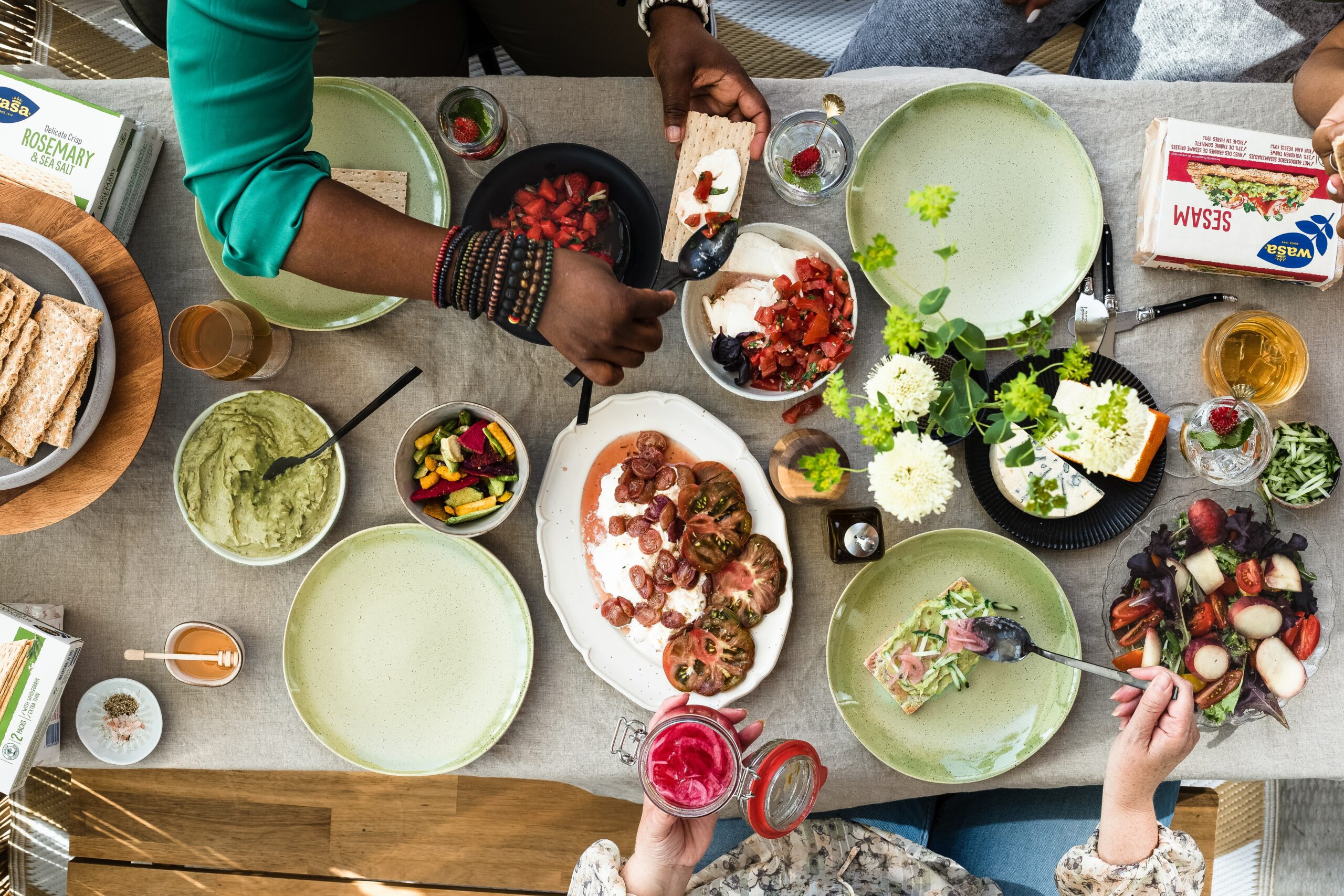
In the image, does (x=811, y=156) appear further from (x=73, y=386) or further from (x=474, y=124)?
(x=73, y=386)

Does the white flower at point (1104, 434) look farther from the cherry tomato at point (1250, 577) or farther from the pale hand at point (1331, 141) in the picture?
the pale hand at point (1331, 141)

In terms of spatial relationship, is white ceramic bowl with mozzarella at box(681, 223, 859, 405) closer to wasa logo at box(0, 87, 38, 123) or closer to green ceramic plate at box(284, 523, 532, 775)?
green ceramic plate at box(284, 523, 532, 775)

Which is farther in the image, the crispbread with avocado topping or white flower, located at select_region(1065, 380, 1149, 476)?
the crispbread with avocado topping

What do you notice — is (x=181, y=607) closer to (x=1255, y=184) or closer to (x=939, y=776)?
(x=939, y=776)

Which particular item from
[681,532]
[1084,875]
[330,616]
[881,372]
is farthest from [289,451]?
[1084,875]

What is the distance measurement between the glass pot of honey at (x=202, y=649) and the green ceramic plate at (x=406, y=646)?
0.11m

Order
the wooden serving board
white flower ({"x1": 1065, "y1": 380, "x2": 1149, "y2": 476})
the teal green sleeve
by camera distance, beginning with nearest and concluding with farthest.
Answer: white flower ({"x1": 1065, "y1": 380, "x2": 1149, "y2": 476})
the teal green sleeve
the wooden serving board

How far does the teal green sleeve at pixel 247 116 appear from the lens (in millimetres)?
1097

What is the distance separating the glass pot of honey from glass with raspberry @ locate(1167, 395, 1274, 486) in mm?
1734

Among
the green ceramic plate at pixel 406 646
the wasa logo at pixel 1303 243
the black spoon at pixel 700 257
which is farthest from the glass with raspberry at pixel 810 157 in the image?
the green ceramic plate at pixel 406 646

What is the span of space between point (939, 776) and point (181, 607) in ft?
4.60

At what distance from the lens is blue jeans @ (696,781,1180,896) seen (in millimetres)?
1604

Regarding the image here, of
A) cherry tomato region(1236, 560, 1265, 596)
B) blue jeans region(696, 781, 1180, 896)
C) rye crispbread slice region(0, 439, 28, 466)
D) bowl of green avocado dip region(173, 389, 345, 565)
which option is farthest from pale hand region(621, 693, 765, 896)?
rye crispbread slice region(0, 439, 28, 466)

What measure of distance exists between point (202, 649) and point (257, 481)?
33cm
